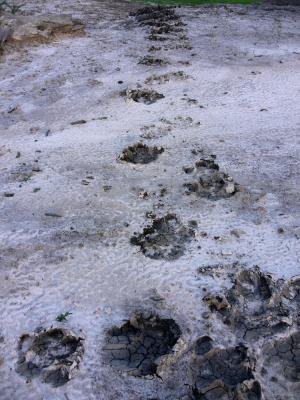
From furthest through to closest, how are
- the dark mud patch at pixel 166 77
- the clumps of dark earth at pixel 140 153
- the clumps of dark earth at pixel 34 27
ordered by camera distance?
1. the clumps of dark earth at pixel 34 27
2. the dark mud patch at pixel 166 77
3. the clumps of dark earth at pixel 140 153

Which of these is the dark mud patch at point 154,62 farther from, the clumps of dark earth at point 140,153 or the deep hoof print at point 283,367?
the deep hoof print at point 283,367

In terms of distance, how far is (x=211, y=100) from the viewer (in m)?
8.60

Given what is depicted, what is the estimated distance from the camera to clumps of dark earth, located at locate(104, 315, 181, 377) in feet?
13.5

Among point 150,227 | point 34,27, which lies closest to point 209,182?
point 150,227

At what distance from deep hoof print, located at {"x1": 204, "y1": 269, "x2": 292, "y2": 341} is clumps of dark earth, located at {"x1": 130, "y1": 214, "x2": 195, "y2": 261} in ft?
2.48

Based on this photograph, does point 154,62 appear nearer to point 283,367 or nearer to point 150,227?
point 150,227

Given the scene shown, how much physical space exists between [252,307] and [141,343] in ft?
3.72

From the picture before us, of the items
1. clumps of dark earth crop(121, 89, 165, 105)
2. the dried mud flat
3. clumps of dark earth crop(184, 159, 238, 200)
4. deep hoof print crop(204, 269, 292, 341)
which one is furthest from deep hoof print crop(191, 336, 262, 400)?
clumps of dark earth crop(121, 89, 165, 105)

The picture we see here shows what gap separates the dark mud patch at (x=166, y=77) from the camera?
30.6 feet

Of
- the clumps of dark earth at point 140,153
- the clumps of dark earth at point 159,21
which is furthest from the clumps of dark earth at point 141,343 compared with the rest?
the clumps of dark earth at point 159,21

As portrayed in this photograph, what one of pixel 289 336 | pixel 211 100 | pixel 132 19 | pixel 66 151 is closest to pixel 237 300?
pixel 289 336

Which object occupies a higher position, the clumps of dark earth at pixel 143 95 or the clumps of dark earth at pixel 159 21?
the clumps of dark earth at pixel 143 95

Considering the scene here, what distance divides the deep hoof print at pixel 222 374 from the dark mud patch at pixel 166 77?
6130 mm

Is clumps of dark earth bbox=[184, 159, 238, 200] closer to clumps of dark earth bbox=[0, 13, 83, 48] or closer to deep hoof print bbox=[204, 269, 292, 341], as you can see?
deep hoof print bbox=[204, 269, 292, 341]
